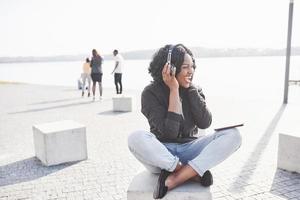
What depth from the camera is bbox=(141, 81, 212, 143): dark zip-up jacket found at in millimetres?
3145

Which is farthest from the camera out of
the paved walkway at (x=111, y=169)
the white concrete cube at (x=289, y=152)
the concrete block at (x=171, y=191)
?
the white concrete cube at (x=289, y=152)

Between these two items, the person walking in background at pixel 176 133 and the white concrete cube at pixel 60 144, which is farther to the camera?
the white concrete cube at pixel 60 144

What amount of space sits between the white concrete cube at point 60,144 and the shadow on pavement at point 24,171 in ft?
0.40

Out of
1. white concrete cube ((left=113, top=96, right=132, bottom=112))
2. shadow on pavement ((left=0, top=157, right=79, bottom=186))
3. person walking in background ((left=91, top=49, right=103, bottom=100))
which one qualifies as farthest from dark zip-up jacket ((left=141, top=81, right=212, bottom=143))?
person walking in background ((left=91, top=49, right=103, bottom=100))

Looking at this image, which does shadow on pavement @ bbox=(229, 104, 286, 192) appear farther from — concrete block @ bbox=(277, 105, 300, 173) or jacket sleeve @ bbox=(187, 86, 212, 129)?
jacket sleeve @ bbox=(187, 86, 212, 129)

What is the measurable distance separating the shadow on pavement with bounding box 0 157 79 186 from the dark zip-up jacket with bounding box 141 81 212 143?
2358 millimetres

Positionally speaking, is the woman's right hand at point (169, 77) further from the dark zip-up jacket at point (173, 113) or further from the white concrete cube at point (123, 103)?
the white concrete cube at point (123, 103)

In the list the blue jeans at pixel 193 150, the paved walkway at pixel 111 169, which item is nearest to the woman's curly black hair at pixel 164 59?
the blue jeans at pixel 193 150

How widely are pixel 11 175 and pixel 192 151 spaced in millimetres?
3011

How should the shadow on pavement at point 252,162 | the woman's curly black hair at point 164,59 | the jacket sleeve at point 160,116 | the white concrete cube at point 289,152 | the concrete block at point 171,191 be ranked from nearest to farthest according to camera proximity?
the concrete block at point 171,191 → the jacket sleeve at point 160,116 → the woman's curly black hair at point 164,59 → the shadow on pavement at point 252,162 → the white concrete cube at point 289,152

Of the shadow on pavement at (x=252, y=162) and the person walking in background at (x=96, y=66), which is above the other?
the person walking in background at (x=96, y=66)

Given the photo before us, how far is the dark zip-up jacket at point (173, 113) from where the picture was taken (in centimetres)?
314

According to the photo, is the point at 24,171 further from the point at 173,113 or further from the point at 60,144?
the point at 173,113

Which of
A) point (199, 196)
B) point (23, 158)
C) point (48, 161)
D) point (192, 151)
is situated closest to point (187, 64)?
point (192, 151)
